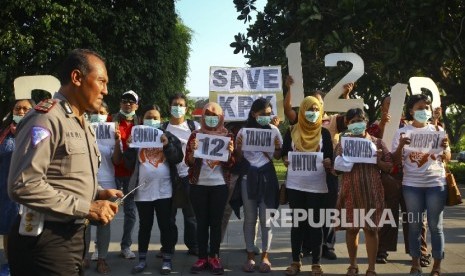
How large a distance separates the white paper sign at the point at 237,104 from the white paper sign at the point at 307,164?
164cm

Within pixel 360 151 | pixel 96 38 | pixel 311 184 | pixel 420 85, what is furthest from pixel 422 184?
pixel 96 38

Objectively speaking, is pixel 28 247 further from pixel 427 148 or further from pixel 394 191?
pixel 394 191

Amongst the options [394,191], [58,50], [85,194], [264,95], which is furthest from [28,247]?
[58,50]

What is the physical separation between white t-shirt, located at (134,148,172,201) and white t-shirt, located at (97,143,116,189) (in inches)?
16.1

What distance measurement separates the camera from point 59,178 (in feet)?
10.2

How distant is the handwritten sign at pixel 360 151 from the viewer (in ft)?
21.3

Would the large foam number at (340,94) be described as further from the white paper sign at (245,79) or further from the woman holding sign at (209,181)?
the woman holding sign at (209,181)

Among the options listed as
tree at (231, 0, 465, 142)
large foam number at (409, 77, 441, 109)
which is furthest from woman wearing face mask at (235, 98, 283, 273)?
tree at (231, 0, 465, 142)

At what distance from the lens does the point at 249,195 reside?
7.11 metres

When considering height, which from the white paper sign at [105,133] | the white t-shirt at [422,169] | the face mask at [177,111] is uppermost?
the face mask at [177,111]

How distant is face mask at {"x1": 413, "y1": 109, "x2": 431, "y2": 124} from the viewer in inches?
257

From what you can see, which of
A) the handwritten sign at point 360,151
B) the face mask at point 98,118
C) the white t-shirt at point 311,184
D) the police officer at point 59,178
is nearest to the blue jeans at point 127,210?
the face mask at point 98,118

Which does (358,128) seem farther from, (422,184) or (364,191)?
(422,184)

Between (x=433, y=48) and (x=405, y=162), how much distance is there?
3039 mm
